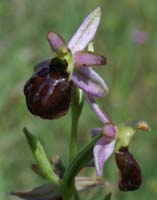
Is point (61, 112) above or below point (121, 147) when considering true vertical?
above

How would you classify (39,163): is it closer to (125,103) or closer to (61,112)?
(61,112)

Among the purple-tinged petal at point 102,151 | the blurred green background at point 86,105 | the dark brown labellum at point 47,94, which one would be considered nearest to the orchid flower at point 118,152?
the purple-tinged petal at point 102,151

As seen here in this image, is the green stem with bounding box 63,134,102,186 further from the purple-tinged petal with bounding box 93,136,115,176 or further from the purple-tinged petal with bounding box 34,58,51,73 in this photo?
the purple-tinged petal with bounding box 34,58,51,73

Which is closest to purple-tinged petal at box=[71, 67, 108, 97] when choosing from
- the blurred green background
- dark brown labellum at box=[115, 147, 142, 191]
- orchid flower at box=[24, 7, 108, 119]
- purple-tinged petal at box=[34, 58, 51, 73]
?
orchid flower at box=[24, 7, 108, 119]

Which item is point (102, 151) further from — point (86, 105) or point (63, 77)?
point (86, 105)

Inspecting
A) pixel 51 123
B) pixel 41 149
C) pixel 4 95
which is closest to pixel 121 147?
pixel 41 149

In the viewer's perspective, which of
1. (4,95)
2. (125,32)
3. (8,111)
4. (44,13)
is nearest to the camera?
(4,95)

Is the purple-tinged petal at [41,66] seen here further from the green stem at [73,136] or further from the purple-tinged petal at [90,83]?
the green stem at [73,136]

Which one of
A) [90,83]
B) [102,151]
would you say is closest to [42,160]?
[102,151]
